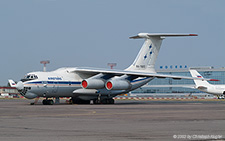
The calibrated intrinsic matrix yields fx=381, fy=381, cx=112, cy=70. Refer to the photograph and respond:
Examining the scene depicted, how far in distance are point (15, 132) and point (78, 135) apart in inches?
80.8

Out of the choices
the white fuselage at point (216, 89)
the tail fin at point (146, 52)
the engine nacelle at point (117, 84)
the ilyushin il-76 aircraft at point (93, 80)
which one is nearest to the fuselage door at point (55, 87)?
the ilyushin il-76 aircraft at point (93, 80)

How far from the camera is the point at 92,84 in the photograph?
3516cm

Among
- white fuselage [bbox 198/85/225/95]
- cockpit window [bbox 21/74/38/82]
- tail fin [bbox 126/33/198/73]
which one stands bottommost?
white fuselage [bbox 198/85/225/95]

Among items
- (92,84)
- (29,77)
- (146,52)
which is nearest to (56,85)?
(29,77)

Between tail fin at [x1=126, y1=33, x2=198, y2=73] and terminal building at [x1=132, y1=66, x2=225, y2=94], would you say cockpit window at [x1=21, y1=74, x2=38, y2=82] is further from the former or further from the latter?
terminal building at [x1=132, y1=66, x2=225, y2=94]

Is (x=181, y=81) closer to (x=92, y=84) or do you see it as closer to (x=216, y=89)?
(x=216, y=89)

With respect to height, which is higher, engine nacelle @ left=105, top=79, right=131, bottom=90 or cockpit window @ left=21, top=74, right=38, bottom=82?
cockpit window @ left=21, top=74, right=38, bottom=82

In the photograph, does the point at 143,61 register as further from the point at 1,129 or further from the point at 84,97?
the point at 1,129

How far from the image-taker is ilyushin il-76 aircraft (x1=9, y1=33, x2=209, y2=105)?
111 ft

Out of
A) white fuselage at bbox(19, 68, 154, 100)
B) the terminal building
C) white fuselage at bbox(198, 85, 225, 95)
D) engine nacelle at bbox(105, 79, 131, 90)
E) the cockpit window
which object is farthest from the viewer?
the terminal building

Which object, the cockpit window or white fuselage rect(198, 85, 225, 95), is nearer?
the cockpit window

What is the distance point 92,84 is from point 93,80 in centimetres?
52

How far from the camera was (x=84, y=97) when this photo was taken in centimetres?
3700

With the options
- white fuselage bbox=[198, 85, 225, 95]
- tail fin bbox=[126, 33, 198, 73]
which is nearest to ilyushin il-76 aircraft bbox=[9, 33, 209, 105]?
tail fin bbox=[126, 33, 198, 73]
